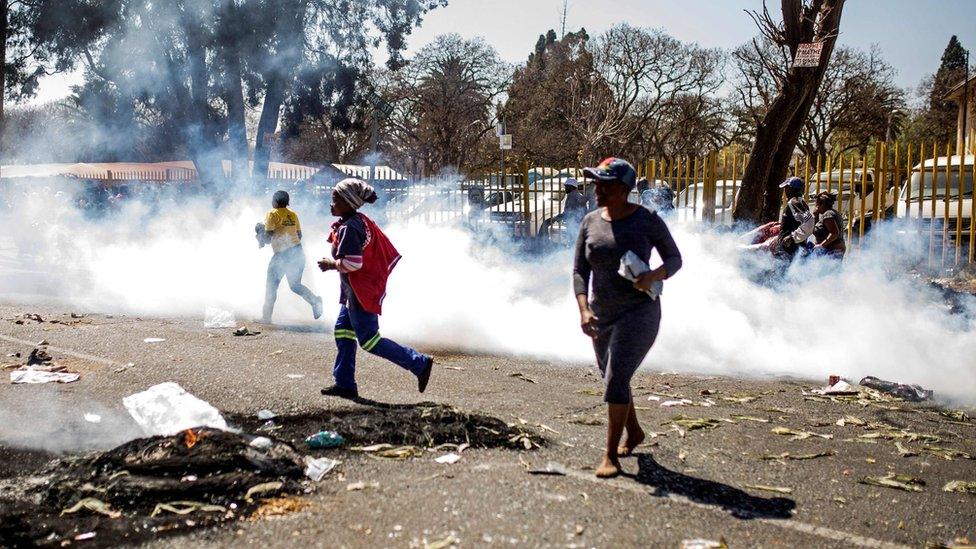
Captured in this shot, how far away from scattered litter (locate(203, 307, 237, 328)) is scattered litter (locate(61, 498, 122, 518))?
240 inches

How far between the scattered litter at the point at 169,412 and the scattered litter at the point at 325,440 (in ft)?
1.77

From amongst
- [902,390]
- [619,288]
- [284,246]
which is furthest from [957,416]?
[284,246]

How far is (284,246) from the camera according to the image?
1002 cm

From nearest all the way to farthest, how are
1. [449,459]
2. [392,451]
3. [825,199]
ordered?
[449,459], [392,451], [825,199]

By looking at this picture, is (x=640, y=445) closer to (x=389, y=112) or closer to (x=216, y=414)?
(x=216, y=414)

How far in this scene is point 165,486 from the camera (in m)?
3.93

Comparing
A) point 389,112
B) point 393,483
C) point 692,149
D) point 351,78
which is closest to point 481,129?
point 389,112

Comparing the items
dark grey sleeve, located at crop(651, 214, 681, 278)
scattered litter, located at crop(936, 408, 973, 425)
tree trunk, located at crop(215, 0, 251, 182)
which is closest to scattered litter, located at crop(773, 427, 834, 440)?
scattered litter, located at crop(936, 408, 973, 425)

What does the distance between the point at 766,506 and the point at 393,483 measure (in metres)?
1.72

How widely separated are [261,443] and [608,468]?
174 cm

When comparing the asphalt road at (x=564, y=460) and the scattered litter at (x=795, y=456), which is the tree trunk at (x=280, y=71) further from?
the scattered litter at (x=795, y=456)

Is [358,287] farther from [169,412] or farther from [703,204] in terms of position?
[703,204]

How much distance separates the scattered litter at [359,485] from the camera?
4121 mm

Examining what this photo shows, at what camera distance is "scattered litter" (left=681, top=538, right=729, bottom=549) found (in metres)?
3.54
